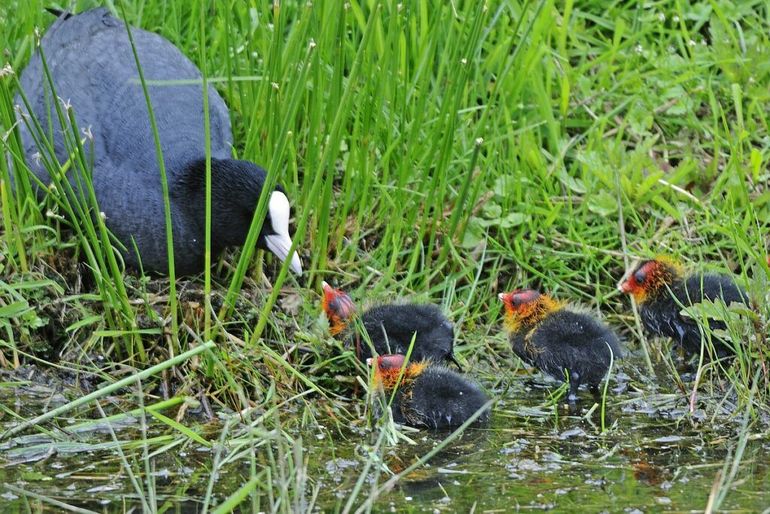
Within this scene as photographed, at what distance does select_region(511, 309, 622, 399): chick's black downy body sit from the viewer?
4.41m

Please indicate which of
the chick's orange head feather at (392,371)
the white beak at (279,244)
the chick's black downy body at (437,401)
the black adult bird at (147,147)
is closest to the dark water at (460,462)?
the chick's black downy body at (437,401)

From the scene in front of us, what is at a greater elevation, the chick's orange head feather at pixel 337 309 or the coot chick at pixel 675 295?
the coot chick at pixel 675 295

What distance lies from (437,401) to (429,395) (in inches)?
1.3

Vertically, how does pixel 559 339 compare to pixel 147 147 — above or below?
below

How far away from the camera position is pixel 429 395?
4.13 m

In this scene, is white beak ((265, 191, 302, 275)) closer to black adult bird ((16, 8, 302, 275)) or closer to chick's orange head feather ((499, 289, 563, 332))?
black adult bird ((16, 8, 302, 275))

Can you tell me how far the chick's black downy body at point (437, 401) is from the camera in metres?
4.12

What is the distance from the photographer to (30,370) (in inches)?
178

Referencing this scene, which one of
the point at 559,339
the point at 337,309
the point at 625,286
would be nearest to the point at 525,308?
the point at 559,339

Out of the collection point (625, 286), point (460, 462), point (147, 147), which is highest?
point (147, 147)

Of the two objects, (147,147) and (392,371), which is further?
(147,147)

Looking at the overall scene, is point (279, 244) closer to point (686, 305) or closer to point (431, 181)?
point (431, 181)

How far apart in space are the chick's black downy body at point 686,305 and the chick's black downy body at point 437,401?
2.83 ft

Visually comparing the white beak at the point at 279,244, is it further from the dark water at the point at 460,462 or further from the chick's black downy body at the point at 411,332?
the dark water at the point at 460,462
